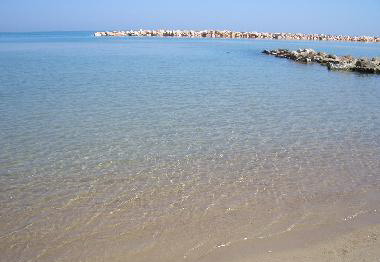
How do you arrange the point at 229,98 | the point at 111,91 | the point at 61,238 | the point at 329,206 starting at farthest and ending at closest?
the point at 111,91 < the point at 229,98 < the point at 329,206 < the point at 61,238

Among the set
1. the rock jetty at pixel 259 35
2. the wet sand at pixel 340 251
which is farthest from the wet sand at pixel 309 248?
the rock jetty at pixel 259 35

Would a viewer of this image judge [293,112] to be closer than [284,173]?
No

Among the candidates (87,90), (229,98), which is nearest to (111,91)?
(87,90)

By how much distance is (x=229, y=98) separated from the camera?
1641cm

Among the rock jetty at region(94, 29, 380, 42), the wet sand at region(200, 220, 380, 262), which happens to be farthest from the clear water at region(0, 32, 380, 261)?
the rock jetty at region(94, 29, 380, 42)

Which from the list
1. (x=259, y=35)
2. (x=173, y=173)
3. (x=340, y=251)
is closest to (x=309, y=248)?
(x=340, y=251)

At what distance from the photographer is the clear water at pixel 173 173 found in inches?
218

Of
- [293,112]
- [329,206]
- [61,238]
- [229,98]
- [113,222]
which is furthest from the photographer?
[229,98]

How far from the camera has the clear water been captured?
5543mm

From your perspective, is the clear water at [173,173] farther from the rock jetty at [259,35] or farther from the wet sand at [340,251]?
the rock jetty at [259,35]

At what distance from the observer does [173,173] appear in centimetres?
788

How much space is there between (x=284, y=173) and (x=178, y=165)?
6.96 ft

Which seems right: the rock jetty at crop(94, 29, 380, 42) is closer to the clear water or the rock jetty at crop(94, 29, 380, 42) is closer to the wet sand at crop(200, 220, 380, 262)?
the clear water

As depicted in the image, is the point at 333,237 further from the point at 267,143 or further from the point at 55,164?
the point at 55,164
